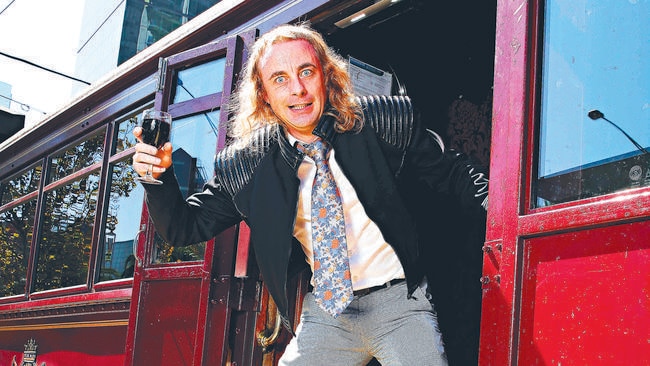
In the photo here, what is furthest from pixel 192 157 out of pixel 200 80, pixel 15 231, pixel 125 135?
pixel 15 231

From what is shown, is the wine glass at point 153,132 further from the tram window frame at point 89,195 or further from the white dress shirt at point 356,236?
the tram window frame at point 89,195

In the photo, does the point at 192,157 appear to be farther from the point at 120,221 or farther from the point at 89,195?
A: the point at 89,195

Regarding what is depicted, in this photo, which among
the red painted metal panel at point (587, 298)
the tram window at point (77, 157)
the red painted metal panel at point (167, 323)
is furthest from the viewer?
the tram window at point (77, 157)

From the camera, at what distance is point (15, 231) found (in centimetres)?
856

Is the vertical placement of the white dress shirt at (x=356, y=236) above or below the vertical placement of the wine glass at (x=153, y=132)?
below

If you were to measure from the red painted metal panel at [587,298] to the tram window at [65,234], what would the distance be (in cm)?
500

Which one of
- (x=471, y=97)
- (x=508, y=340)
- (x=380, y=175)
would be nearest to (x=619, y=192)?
(x=508, y=340)

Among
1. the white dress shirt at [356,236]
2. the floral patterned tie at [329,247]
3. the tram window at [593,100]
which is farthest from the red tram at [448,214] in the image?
the floral patterned tie at [329,247]

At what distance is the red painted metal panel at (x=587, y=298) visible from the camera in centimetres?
185

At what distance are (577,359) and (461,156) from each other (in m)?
0.78

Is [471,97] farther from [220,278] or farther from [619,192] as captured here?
[619,192]

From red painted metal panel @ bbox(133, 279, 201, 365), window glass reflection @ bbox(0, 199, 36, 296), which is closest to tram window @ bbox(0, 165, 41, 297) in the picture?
window glass reflection @ bbox(0, 199, 36, 296)

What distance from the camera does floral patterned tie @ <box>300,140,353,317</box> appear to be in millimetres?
2287

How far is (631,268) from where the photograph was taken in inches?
73.8
